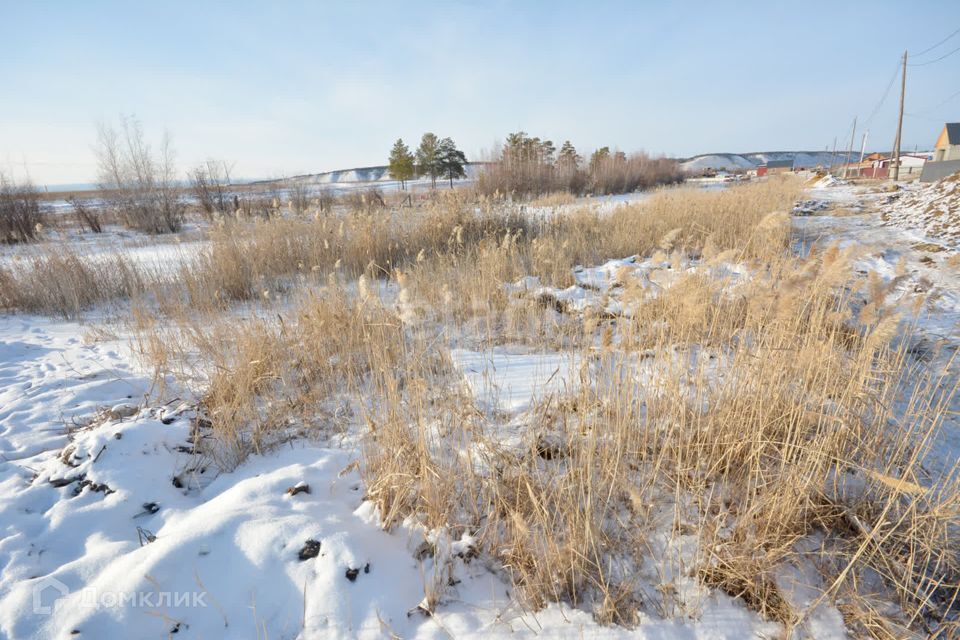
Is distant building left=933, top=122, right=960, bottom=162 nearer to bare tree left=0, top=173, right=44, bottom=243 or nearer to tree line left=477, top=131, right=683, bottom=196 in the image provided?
tree line left=477, top=131, right=683, bottom=196

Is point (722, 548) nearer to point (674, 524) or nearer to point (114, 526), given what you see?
point (674, 524)

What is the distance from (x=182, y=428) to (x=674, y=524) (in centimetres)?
260

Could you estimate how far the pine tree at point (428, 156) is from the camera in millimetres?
40875

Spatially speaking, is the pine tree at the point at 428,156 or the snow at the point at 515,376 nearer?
the snow at the point at 515,376

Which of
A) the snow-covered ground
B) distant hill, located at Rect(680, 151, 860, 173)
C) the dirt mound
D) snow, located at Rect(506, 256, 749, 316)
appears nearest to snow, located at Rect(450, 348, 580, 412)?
the snow-covered ground

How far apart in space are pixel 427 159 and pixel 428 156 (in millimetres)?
317

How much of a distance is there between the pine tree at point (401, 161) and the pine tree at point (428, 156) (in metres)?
1.16

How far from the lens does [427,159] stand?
4169 centimetres

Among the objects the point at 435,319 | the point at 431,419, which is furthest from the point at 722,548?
the point at 435,319

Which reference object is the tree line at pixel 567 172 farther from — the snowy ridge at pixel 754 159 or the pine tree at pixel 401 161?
the snowy ridge at pixel 754 159

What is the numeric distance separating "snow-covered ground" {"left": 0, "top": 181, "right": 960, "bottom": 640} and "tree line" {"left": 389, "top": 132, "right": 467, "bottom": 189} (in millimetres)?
41837

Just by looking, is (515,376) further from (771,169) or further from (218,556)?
(771,169)

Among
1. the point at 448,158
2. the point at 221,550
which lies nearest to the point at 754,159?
the point at 448,158

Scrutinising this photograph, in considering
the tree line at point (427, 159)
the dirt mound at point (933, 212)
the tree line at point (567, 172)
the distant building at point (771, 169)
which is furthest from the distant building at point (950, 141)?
the tree line at point (427, 159)
